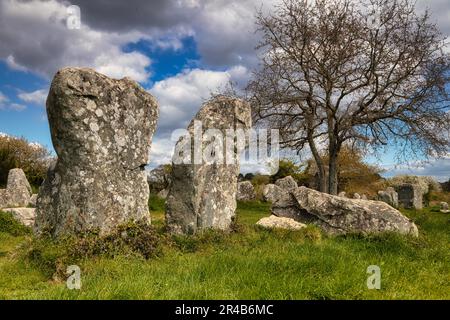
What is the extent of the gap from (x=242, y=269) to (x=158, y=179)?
94.8ft

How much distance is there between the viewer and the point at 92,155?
9695 mm

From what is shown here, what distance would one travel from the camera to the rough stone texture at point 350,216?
12466 millimetres

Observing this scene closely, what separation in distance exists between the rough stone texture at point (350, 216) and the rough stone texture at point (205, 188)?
2.60m

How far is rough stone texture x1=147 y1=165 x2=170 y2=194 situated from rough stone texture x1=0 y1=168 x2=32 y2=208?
41.5ft

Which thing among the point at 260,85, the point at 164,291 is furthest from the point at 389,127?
the point at 164,291

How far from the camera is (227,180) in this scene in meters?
12.2

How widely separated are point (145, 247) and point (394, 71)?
1808 cm

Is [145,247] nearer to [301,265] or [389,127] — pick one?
[301,265]

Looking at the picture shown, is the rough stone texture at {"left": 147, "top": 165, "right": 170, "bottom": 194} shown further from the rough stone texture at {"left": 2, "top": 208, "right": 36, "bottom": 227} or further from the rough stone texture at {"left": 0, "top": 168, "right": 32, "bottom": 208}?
the rough stone texture at {"left": 2, "top": 208, "right": 36, "bottom": 227}

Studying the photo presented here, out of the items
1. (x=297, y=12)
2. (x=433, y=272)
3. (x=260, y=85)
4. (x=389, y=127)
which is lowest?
(x=433, y=272)

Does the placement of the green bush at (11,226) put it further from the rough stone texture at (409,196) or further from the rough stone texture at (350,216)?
the rough stone texture at (409,196)

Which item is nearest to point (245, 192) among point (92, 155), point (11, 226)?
point (11, 226)

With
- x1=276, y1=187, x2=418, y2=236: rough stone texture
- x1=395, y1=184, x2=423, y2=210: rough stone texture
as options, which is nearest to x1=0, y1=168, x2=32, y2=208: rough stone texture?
x1=276, y1=187, x2=418, y2=236: rough stone texture

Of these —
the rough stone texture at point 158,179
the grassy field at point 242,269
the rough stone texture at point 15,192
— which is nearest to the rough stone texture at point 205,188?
the grassy field at point 242,269
